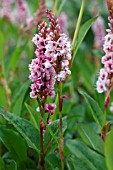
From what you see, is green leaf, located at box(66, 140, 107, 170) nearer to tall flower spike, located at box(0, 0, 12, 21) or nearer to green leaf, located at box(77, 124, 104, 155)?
green leaf, located at box(77, 124, 104, 155)

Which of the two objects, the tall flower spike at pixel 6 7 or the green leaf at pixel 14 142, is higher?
the tall flower spike at pixel 6 7

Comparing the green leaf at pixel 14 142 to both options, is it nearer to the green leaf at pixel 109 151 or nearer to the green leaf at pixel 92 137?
the green leaf at pixel 92 137

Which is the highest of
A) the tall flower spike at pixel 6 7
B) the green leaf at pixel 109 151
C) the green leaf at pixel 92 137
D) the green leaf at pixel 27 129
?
the tall flower spike at pixel 6 7

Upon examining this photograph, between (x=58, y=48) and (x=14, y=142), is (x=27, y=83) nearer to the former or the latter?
(x=14, y=142)

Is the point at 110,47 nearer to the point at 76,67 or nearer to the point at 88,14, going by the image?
the point at 76,67

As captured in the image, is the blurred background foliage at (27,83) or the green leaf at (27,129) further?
the blurred background foliage at (27,83)

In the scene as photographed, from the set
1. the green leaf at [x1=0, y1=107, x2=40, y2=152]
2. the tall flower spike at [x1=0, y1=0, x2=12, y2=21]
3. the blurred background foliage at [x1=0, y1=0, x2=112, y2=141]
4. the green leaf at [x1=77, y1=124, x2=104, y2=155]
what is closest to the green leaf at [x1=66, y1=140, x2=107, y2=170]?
the green leaf at [x1=77, y1=124, x2=104, y2=155]

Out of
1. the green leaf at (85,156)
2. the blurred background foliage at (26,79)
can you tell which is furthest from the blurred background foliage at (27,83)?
the green leaf at (85,156)

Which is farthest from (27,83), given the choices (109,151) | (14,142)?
(109,151)
